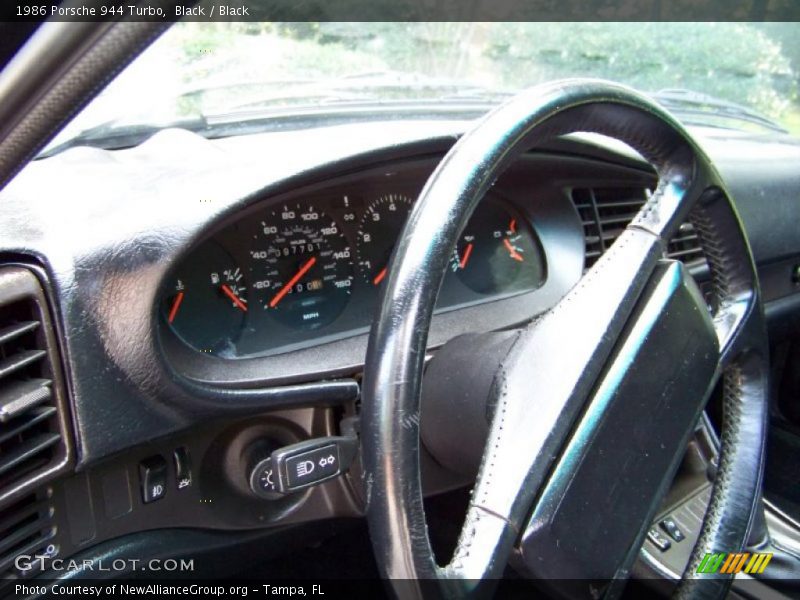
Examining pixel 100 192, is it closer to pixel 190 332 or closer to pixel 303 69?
pixel 190 332

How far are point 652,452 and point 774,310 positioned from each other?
1.69 metres

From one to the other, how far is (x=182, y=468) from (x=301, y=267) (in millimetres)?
475

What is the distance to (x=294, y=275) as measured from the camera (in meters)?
1.70

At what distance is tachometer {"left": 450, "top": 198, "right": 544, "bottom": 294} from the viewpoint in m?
2.06

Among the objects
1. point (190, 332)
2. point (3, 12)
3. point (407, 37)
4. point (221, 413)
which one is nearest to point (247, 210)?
point (190, 332)

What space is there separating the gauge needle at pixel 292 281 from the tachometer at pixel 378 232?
14cm

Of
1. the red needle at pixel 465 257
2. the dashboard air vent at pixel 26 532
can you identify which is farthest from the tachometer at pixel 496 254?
the dashboard air vent at pixel 26 532

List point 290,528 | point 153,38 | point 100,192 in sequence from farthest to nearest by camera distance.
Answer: point 290,528
point 100,192
point 153,38

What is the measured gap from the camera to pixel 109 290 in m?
1.23

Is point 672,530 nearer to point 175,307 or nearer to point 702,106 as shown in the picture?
point 175,307

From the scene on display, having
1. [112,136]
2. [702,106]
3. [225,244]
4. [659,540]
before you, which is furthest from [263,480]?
[702,106]

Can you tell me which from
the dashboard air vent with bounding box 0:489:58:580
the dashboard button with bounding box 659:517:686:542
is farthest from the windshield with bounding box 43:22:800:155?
the dashboard button with bounding box 659:517:686:542

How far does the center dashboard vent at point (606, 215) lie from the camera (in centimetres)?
220

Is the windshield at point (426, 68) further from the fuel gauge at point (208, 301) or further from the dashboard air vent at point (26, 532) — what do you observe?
the dashboard air vent at point (26, 532)
